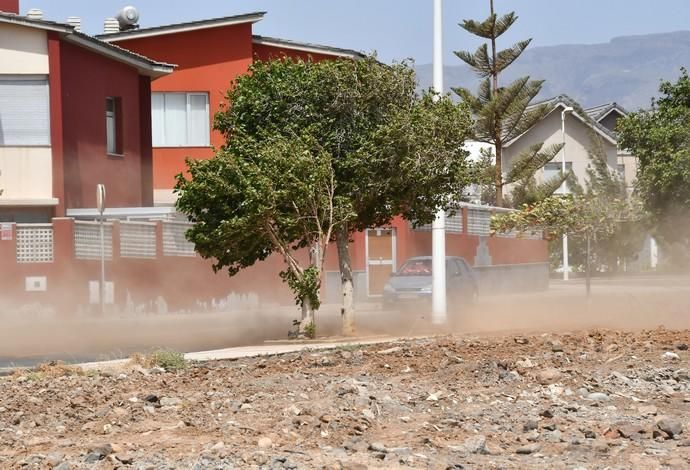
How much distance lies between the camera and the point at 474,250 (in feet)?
163

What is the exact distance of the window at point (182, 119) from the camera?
149ft

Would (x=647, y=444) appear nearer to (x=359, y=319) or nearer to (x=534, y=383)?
(x=534, y=383)

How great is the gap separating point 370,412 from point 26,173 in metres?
24.2

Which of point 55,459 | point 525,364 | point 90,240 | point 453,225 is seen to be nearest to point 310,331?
point 525,364

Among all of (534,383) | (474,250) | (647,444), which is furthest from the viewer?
(474,250)

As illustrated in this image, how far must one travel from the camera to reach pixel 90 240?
33938 millimetres

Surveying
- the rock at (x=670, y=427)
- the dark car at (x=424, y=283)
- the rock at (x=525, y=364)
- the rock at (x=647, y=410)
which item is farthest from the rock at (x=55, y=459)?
the dark car at (x=424, y=283)

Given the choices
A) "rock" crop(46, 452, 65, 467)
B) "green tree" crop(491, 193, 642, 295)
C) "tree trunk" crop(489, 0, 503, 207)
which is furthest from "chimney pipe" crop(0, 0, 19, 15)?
"rock" crop(46, 452, 65, 467)

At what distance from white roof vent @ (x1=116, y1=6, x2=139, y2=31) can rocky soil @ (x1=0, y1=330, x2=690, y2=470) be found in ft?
101

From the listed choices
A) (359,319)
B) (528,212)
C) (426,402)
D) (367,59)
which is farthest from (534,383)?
(528,212)

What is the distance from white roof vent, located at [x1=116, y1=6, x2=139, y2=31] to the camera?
4756 centimetres

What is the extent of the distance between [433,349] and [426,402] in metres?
5.40

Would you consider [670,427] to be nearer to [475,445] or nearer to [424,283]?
[475,445]

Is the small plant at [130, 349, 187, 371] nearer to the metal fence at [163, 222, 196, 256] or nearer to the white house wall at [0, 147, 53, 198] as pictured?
the white house wall at [0, 147, 53, 198]
